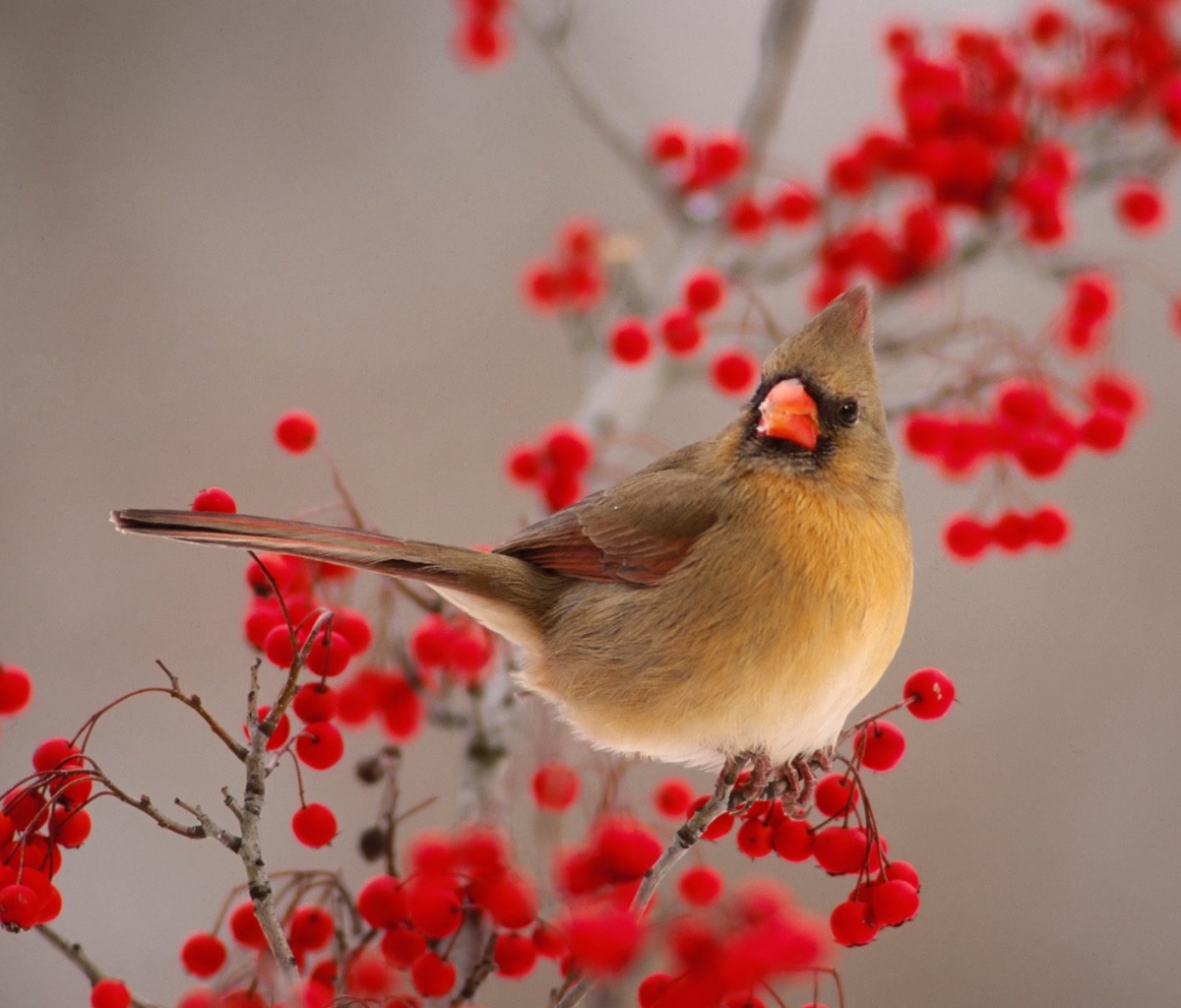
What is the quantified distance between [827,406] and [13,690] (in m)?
0.96

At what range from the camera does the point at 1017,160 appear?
7.15 ft

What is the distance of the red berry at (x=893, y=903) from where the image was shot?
1.30 metres

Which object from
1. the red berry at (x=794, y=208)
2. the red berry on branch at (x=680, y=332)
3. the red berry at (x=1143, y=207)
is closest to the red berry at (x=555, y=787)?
the red berry on branch at (x=680, y=332)

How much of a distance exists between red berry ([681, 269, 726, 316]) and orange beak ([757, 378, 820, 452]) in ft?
1.74

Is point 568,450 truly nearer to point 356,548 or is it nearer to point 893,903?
point 356,548

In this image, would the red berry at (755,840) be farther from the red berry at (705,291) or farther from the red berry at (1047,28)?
the red berry at (1047,28)

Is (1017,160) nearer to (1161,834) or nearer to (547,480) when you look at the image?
(547,480)

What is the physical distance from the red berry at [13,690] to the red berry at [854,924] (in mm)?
873

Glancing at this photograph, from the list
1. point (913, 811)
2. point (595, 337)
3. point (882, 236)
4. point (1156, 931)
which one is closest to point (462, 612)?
point (595, 337)

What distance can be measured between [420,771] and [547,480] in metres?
1.16

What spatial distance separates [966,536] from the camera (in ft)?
6.42

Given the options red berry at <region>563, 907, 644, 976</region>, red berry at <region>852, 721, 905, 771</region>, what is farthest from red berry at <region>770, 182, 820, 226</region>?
red berry at <region>563, 907, 644, 976</region>

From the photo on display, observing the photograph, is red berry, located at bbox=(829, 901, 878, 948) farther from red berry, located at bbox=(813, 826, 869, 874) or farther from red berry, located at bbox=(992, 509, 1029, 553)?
red berry, located at bbox=(992, 509, 1029, 553)

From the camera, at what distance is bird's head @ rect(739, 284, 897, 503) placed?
1.52m
